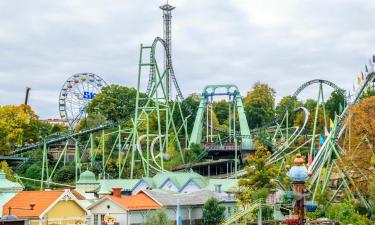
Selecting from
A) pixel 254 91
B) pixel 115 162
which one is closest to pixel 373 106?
pixel 115 162

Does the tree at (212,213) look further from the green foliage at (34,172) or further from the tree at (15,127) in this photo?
the tree at (15,127)

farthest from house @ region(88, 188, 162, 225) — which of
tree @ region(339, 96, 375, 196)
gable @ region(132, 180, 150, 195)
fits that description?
tree @ region(339, 96, 375, 196)

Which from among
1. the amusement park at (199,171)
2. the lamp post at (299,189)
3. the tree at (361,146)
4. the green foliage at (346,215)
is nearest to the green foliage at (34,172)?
the amusement park at (199,171)

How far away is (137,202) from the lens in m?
48.4

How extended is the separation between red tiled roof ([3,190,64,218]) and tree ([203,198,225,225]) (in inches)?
402

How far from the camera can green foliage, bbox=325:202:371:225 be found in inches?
1622

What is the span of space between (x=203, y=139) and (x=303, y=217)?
222ft

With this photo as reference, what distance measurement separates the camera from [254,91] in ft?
311

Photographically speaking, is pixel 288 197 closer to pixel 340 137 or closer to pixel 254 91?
pixel 340 137

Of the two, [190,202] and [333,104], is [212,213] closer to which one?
[190,202]

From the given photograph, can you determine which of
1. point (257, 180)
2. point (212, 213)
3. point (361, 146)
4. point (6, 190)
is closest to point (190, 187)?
point (212, 213)

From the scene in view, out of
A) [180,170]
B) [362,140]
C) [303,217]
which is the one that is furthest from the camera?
[180,170]

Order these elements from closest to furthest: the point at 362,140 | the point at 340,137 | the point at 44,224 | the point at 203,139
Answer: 1. the point at 44,224
2. the point at 362,140
3. the point at 340,137
4. the point at 203,139

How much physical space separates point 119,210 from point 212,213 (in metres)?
6.23
